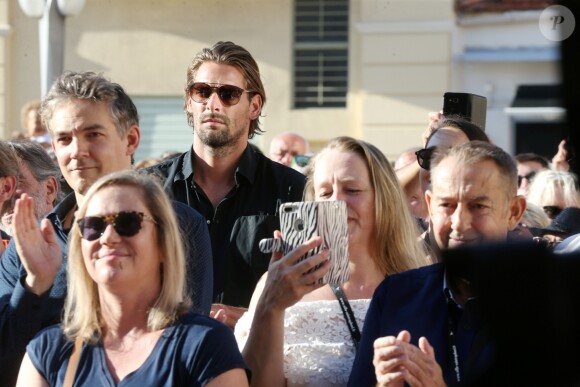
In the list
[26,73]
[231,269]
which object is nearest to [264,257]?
[231,269]

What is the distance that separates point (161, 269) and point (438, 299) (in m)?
0.85

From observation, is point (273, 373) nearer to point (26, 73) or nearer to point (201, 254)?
point (201, 254)

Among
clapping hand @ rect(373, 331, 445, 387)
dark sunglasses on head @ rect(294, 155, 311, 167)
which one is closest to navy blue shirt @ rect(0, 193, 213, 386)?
clapping hand @ rect(373, 331, 445, 387)

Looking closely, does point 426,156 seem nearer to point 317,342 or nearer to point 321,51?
point 317,342

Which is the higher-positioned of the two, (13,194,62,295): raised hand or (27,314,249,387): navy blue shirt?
(13,194,62,295): raised hand

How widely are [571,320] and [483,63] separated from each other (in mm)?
12946

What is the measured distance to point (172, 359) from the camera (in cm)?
265

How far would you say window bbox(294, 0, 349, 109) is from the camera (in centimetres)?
1415

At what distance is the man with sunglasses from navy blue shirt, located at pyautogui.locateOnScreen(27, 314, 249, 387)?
0.31 m

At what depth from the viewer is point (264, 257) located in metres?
3.88

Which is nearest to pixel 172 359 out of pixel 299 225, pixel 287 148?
pixel 299 225

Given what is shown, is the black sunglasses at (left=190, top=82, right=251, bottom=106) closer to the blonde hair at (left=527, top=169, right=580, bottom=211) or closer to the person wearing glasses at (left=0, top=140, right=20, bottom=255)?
the person wearing glasses at (left=0, top=140, right=20, bottom=255)

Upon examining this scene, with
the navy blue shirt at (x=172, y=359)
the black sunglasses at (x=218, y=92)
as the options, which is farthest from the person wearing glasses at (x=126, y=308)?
the black sunglasses at (x=218, y=92)

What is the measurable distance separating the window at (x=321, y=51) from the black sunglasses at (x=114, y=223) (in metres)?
11.3
